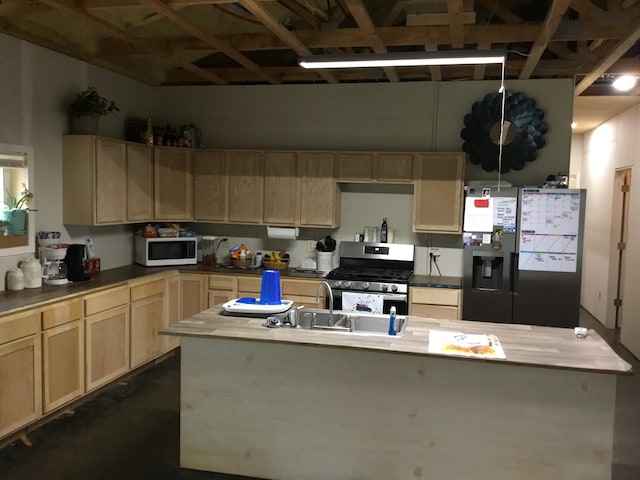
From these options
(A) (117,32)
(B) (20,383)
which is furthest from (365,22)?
(B) (20,383)

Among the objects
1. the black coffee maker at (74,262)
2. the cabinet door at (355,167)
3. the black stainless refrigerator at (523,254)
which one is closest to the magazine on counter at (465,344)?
the black stainless refrigerator at (523,254)

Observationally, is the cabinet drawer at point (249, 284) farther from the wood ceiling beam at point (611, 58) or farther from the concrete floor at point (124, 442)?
the wood ceiling beam at point (611, 58)

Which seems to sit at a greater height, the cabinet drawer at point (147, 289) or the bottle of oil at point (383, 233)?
the bottle of oil at point (383, 233)

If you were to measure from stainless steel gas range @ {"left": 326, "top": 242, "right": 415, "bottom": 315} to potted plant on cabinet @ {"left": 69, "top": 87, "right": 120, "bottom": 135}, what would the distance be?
247cm

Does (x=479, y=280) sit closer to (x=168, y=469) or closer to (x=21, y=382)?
(x=168, y=469)

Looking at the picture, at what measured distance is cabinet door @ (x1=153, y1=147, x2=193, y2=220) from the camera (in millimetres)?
5637

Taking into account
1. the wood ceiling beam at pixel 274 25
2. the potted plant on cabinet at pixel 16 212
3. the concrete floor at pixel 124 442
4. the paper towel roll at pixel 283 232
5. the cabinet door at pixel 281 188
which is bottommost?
the concrete floor at pixel 124 442

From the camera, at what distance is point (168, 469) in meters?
3.39

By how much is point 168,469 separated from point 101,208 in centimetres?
242

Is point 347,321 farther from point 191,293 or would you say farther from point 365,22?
point 191,293

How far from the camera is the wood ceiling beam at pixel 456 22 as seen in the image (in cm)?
355

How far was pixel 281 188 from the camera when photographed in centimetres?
570

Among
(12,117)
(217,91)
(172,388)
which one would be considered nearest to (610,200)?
(217,91)

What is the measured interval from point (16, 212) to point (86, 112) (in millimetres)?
1025
